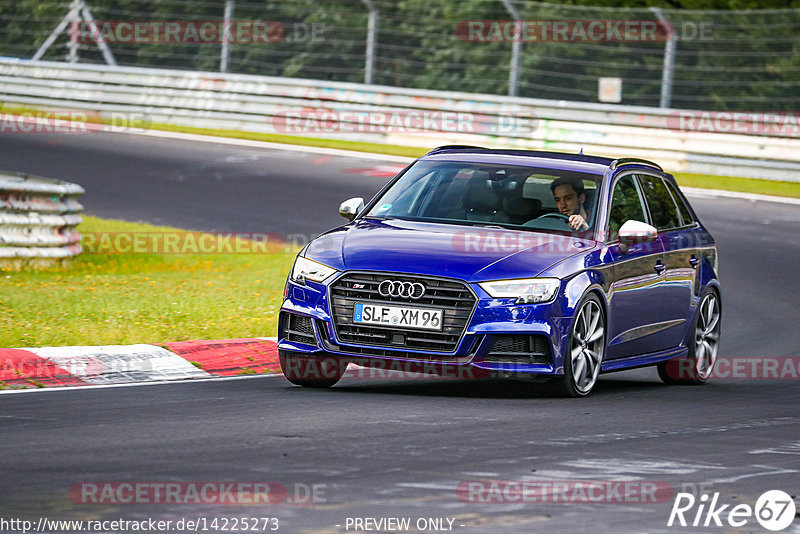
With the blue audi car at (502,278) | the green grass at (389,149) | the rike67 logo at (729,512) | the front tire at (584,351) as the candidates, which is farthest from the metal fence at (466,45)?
the rike67 logo at (729,512)

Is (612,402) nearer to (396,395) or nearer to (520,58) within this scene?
(396,395)

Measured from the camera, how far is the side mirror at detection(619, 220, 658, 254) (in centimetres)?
1019

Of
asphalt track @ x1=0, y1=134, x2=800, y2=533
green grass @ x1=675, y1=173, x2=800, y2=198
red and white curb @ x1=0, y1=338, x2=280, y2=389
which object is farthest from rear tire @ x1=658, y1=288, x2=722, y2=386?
green grass @ x1=675, y1=173, x2=800, y2=198

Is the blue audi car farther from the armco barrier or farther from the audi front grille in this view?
the armco barrier

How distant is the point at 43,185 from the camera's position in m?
15.8

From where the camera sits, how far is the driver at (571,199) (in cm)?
1025

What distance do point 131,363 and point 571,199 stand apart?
3209mm

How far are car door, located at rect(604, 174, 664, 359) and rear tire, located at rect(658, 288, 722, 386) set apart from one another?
26.7 inches

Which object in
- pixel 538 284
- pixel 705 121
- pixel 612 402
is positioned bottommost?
pixel 612 402

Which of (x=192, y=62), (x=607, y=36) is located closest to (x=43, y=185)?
(x=607, y=36)

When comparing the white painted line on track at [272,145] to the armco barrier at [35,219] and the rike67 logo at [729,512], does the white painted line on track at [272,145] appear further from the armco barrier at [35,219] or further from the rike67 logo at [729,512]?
the rike67 logo at [729,512]

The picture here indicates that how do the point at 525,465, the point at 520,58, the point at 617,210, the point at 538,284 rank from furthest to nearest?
the point at 520,58, the point at 617,210, the point at 538,284, the point at 525,465

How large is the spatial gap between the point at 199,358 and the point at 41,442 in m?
3.49

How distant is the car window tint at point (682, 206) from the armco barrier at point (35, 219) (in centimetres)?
694
